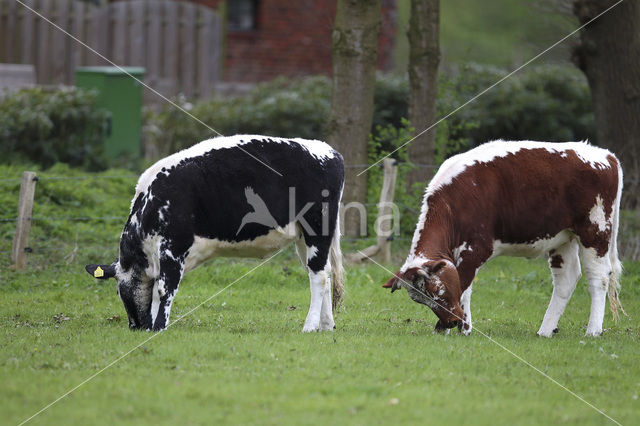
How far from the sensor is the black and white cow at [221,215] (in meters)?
8.19

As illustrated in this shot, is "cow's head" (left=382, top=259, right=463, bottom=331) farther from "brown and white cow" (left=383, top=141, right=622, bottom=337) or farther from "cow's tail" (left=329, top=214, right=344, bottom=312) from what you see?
"cow's tail" (left=329, top=214, right=344, bottom=312)

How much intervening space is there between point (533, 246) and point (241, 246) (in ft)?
9.23

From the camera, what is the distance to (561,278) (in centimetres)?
891

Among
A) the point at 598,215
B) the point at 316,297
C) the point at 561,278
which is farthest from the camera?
the point at 561,278

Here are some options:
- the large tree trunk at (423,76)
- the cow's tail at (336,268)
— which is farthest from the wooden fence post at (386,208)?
the cow's tail at (336,268)

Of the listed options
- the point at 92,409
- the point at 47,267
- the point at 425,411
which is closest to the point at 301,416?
the point at 425,411

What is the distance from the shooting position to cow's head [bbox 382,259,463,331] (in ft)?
26.0

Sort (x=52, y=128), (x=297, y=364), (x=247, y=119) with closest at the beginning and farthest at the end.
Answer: (x=297, y=364) → (x=52, y=128) → (x=247, y=119)

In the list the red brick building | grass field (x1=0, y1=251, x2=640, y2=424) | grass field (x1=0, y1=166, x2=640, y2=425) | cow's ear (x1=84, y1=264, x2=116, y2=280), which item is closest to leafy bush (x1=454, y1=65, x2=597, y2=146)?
the red brick building

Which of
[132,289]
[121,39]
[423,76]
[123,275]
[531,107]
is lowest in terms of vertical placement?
[132,289]

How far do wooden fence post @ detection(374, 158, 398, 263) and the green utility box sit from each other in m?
6.05

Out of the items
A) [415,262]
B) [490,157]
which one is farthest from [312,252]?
[490,157]

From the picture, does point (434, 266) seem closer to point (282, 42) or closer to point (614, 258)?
point (614, 258)

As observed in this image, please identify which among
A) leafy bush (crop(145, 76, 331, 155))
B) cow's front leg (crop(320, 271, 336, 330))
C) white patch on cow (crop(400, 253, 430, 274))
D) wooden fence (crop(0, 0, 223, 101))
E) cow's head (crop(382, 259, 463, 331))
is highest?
wooden fence (crop(0, 0, 223, 101))
